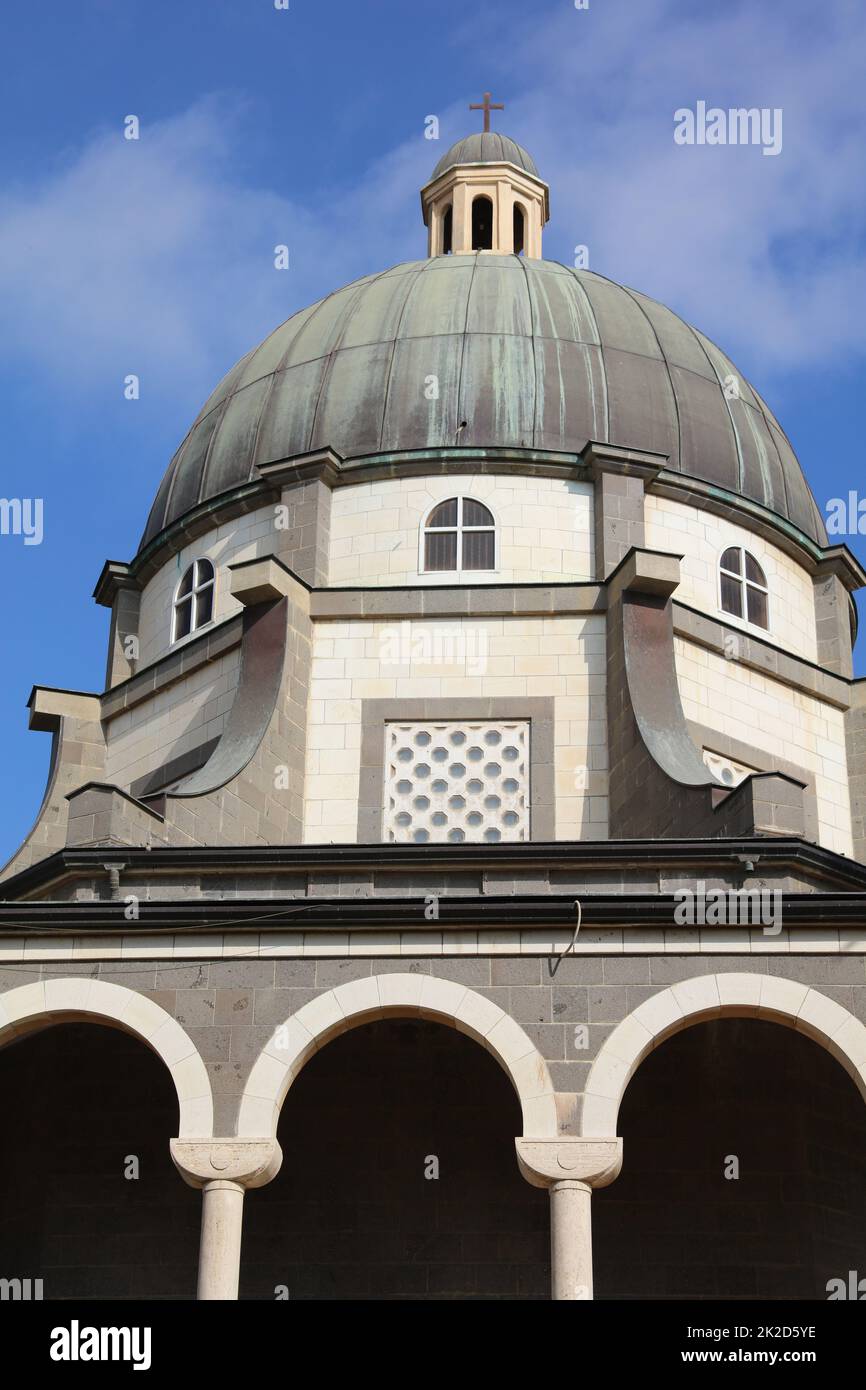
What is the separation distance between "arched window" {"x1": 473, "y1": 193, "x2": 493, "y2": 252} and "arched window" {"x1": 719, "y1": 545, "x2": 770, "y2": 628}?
1074 cm

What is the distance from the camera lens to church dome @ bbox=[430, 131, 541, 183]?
127 feet

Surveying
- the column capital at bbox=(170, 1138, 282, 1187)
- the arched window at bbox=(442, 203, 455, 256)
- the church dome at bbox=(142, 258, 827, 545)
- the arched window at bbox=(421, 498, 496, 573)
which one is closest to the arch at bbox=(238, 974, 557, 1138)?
the column capital at bbox=(170, 1138, 282, 1187)

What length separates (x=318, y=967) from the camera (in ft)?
67.1

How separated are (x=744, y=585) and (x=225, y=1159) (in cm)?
1413

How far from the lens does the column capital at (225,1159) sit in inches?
773

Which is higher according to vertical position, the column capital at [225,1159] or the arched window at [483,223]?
the arched window at [483,223]

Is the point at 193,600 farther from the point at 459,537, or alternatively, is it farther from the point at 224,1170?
the point at 224,1170

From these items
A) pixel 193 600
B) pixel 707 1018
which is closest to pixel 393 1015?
pixel 707 1018

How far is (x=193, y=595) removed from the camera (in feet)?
102

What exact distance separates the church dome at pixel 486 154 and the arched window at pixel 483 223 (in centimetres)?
79

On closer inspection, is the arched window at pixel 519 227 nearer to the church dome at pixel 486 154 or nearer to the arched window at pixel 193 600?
the church dome at pixel 486 154

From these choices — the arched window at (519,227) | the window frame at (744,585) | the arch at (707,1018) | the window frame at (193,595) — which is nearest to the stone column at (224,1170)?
the arch at (707,1018)

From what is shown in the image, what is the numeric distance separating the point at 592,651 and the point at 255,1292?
995 cm
